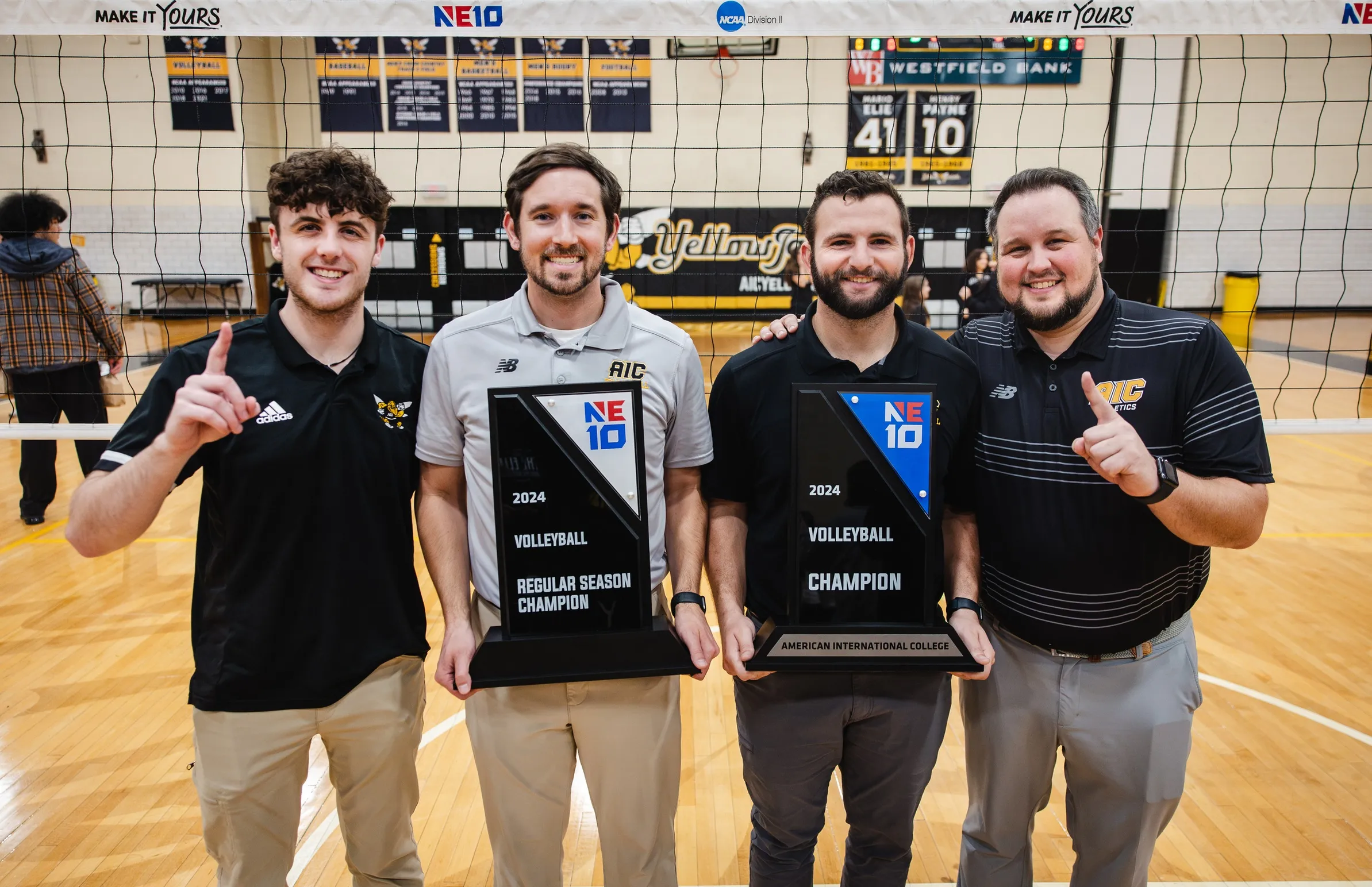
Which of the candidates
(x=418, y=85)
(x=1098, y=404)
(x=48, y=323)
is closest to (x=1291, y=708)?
A: (x=1098, y=404)

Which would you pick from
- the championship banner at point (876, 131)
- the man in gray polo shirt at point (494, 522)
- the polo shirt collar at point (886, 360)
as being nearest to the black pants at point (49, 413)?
the man in gray polo shirt at point (494, 522)

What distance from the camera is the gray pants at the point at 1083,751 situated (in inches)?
83.7

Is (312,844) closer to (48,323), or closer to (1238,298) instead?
(48,323)

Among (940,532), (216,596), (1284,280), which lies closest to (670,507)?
(940,532)

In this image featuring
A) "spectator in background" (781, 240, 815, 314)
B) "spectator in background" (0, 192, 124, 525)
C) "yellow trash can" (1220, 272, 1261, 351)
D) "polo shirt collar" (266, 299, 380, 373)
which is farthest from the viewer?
"yellow trash can" (1220, 272, 1261, 351)

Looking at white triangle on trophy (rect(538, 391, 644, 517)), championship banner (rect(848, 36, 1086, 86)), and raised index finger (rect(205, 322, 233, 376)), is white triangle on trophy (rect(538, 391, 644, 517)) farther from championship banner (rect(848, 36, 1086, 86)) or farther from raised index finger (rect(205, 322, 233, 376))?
championship banner (rect(848, 36, 1086, 86))

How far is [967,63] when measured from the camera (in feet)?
43.4

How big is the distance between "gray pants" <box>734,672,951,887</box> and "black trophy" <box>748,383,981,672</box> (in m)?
0.18

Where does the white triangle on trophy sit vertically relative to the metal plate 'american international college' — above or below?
above

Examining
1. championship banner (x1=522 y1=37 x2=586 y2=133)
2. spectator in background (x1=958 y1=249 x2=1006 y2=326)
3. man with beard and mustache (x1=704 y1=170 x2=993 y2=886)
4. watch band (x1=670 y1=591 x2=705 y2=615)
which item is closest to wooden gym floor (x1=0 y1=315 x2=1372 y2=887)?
man with beard and mustache (x1=704 y1=170 x2=993 y2=886)

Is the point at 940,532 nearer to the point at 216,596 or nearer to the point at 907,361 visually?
the point at 907,361

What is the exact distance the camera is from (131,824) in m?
3.08

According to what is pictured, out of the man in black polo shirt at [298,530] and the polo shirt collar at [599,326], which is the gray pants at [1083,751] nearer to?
the polo shirt collar at [599,326]

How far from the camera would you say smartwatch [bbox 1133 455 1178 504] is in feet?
6.11
